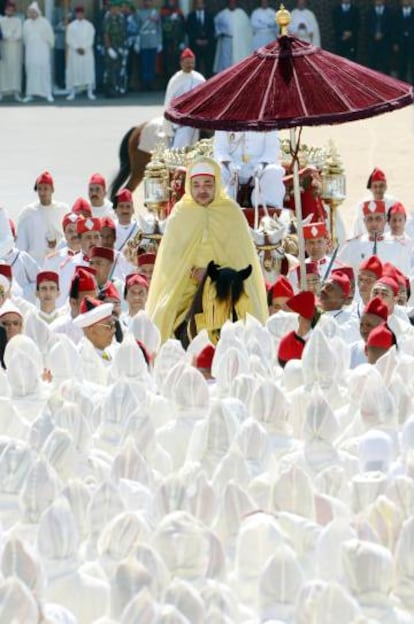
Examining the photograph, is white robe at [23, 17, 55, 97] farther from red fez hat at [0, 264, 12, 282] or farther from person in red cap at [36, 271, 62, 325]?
person in red cap at [36, 271, 62, 325]

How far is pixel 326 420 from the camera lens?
6328mm

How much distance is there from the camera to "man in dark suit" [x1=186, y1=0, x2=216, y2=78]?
28.0 metres

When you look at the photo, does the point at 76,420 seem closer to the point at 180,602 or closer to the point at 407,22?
the point at 180,602

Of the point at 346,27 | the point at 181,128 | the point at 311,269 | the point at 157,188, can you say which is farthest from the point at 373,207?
the point at 346,27

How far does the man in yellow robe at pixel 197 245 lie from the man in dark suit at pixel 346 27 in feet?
62.9

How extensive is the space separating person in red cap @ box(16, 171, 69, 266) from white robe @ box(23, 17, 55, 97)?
44.6ft

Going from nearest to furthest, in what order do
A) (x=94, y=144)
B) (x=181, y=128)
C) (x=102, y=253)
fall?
1. (x=102, y=253)
2. (x=181, y=128)
3. (x=94, y=144)

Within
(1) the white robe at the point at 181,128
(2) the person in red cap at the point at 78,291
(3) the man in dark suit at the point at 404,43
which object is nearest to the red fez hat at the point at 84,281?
A: (2) the person in red cap at the point at 78,291

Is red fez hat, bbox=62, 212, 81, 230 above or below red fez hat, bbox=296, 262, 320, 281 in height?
above

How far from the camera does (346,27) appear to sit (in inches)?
1117

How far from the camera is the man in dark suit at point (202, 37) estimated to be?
1104 inches

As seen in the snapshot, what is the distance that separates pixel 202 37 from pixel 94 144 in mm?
5889

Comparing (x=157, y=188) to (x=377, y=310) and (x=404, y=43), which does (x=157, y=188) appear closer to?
(x=377, y=310)

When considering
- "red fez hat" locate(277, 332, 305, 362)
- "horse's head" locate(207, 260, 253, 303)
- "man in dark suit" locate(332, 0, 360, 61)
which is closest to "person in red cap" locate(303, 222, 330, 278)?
"horse's head" locate(207, 260, 253, 303)
